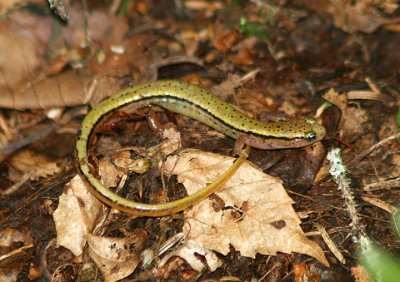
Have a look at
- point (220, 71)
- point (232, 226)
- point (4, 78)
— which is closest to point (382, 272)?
point (232, 226)

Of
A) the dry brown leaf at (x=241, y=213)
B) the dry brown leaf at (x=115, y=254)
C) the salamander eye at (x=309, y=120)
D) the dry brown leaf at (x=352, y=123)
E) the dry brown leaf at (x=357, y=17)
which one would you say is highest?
the dry brown leaf at (x=357, y=17)

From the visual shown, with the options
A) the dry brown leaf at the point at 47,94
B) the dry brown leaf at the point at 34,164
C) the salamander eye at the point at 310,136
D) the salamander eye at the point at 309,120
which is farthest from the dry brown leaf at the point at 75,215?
the salamander eye at the point at 309,120

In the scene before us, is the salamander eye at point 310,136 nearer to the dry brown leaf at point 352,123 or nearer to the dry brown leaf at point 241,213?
the dry brown leaf at point 352,123

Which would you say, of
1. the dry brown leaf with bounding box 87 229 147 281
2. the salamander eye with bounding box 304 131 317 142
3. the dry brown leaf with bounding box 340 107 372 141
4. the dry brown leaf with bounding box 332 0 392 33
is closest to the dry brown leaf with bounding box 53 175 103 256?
the dry brown leaf with bounding box 87 229 147 281

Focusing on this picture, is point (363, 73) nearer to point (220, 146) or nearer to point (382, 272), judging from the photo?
point (220, 146)

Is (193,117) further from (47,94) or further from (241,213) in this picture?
(47,94)

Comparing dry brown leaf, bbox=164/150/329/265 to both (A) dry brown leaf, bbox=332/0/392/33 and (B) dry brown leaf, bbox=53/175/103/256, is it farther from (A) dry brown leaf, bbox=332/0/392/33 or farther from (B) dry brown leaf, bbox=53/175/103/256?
(A) dry brown leaf, bbox=332/0/392/33

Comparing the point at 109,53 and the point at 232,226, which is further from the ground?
the point at 109,53
